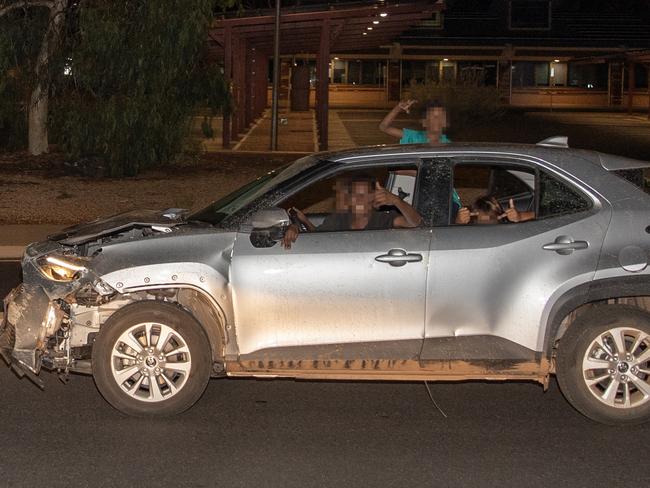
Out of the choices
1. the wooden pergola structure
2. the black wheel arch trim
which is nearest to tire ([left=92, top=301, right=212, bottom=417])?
the black wheel arch trim

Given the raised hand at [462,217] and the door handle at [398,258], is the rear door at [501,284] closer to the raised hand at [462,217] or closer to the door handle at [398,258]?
the door handle at [398,258]

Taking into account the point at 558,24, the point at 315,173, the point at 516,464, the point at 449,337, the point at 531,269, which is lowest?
the point at 516,464

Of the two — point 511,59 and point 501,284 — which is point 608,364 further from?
point 511,59

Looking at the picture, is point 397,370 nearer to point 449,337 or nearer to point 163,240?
point 449,337

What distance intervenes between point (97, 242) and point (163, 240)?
0.54 m

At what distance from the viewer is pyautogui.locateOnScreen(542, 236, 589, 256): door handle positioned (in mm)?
6523

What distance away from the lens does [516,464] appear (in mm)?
5977

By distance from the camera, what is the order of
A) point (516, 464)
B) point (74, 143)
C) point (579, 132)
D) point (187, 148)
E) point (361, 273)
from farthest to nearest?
point (579, 132), point (187, 148), point (74, 143), point (361, 273), point (516, 464)

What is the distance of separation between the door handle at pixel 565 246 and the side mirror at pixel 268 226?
1.57 m

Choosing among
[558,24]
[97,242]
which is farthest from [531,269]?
[558,24]

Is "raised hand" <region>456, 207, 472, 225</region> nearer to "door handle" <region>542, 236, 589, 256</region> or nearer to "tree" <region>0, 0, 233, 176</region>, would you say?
"door handle" <region>542, 236, 589, 256</region>

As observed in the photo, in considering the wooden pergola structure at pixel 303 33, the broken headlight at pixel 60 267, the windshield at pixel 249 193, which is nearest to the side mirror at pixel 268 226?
the windshield at pixel 249 193

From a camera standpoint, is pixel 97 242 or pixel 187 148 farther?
pixel 187 148

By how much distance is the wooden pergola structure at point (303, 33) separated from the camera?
28656mm
